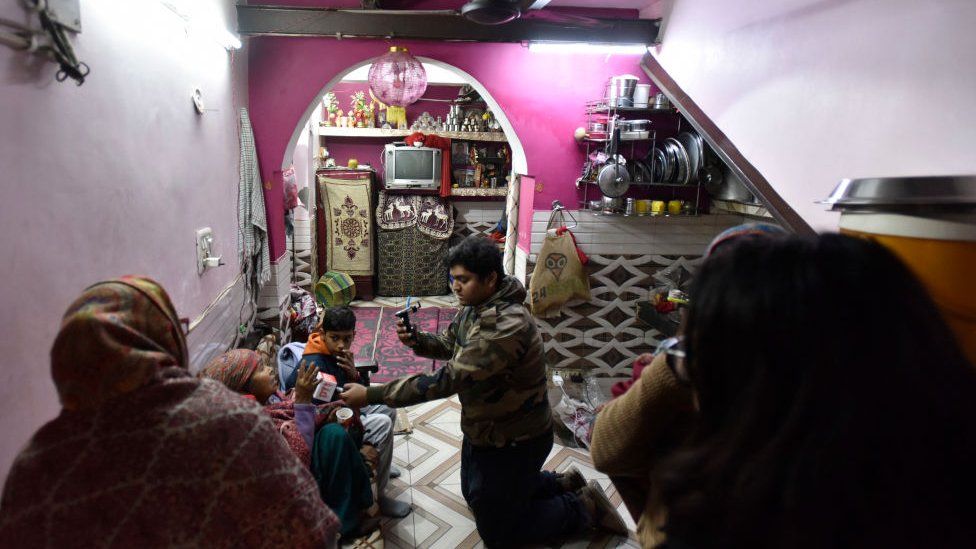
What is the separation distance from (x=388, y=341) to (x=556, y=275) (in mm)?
2161

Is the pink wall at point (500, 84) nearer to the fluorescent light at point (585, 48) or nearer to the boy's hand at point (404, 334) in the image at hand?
the fluorescent light at point (585, 48)

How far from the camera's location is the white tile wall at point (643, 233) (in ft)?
13.5

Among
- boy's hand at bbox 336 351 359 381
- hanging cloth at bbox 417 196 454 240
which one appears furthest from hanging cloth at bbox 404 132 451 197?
boy's hand at bbox 336 351 359 381

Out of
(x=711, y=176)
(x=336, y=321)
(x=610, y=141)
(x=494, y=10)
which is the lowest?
(x=336, y=321)

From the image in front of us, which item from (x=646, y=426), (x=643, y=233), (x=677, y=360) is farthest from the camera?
(x=643, y=233)

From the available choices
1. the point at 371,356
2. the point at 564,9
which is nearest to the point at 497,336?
the point at 564,9

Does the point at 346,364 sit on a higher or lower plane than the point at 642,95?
lower

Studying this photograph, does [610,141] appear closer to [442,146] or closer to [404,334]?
[404,334]

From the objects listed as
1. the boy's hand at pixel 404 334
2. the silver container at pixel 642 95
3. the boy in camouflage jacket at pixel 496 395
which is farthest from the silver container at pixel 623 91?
the boy's hand at pixel 404 334

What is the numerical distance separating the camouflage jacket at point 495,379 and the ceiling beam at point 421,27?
1966mm

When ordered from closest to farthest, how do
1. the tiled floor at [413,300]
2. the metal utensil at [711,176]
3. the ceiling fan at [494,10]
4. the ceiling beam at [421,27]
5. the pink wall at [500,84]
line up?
1. the ceiling fan at [494,10]
2. the ceiling beam at [421,27]
3. the pink wall at [500,84]
4. the metal utensil at [711,176]
5. the tiled floor at [413,300]

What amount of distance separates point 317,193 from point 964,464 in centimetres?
681

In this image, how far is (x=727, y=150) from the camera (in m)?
2.74

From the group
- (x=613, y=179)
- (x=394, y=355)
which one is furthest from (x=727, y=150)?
(x=394, y=355)
